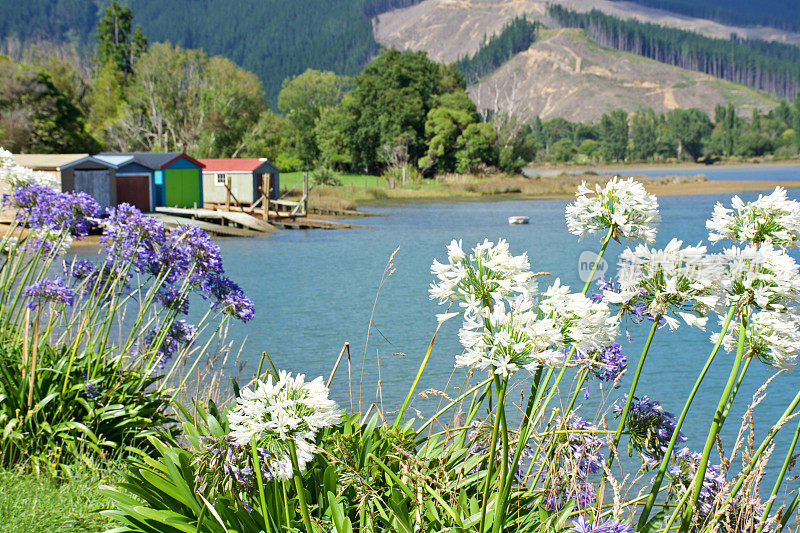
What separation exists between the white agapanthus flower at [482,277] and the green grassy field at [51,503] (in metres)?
2.46

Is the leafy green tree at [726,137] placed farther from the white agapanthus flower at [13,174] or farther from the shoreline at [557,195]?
the white agapanthus flower at [13,174]

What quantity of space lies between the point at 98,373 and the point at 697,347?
1253 centimetres

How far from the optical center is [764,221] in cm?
262

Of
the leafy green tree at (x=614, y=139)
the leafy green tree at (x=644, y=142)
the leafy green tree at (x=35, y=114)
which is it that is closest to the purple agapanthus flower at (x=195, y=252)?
the leafy green tree at (x=35, y=114)

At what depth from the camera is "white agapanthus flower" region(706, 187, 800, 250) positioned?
2.56 m

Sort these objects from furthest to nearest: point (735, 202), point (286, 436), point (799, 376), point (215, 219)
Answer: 1. point (215, 219)
2. point (799, 376)
3. point (735, 202)
4. point (286, 436)

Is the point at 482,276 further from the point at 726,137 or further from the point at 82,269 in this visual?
the point at 726,137

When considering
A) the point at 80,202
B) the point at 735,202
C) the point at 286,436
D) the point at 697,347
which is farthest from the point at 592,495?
the point at 697,347

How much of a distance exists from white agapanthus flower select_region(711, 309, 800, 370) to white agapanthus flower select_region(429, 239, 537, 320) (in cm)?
79

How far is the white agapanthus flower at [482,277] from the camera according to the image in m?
2.25

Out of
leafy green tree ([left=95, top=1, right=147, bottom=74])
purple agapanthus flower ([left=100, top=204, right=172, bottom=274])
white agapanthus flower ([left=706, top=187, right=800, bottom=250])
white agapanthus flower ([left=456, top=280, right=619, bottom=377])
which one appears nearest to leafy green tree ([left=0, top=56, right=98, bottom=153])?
purple agapanthus flower ([left=100, top=204, right=172, bottom=274])

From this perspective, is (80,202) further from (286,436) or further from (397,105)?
(397,105)

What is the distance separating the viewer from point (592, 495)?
3641 mm

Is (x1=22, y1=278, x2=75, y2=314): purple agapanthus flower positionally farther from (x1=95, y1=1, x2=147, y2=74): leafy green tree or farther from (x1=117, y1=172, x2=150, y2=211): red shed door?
(x1=95, y1=1, x2=147, y2=74): leafy green tree
